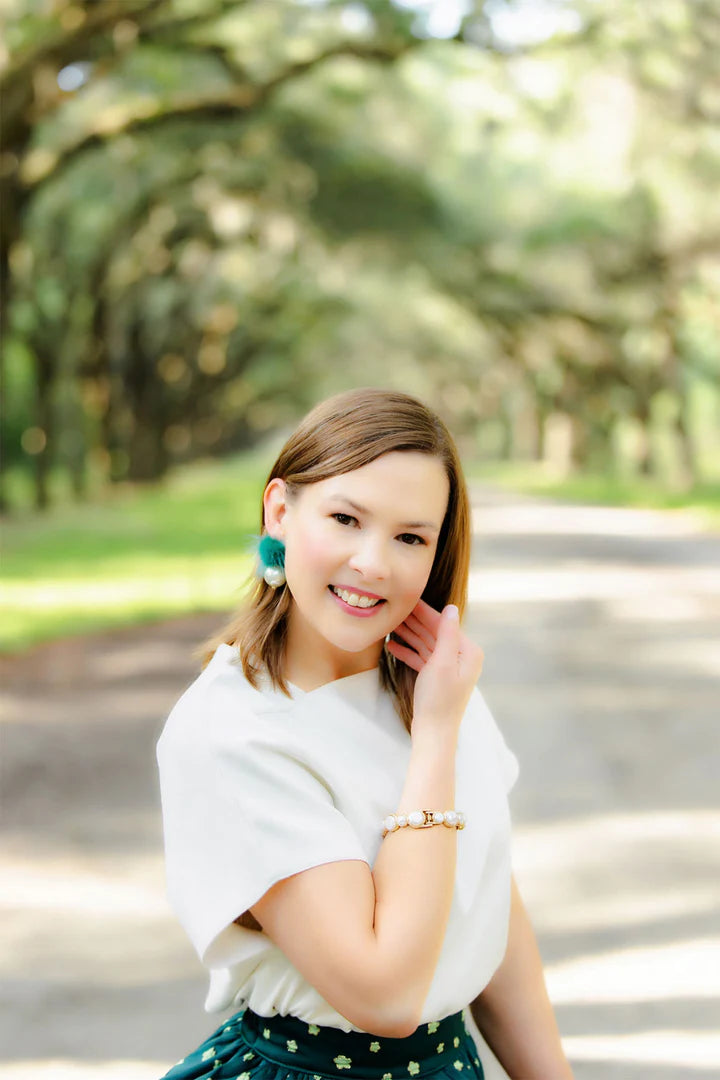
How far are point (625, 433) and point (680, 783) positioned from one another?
237 feet

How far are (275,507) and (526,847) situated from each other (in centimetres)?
385

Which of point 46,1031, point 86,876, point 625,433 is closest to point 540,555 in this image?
point 86,876

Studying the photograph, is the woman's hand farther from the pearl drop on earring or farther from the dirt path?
the dirt path

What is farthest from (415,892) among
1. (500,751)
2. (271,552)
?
(271,552)

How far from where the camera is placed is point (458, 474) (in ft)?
6.79

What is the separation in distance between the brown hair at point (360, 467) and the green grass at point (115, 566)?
0.55ft

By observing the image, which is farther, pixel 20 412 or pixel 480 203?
pixel 20 412

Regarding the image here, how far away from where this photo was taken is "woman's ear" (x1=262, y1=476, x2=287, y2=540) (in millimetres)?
2088

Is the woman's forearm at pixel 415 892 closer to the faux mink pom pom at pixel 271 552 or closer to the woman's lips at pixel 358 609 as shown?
the woman's lips at pixel 358 609

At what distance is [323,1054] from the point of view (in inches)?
75.9

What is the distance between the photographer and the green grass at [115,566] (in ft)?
42.7

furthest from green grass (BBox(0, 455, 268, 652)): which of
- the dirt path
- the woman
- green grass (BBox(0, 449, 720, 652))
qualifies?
the dirt path

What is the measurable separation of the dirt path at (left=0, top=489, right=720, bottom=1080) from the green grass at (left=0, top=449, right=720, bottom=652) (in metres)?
1.17

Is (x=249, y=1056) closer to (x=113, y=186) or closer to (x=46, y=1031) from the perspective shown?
(x=46, y=1031)
